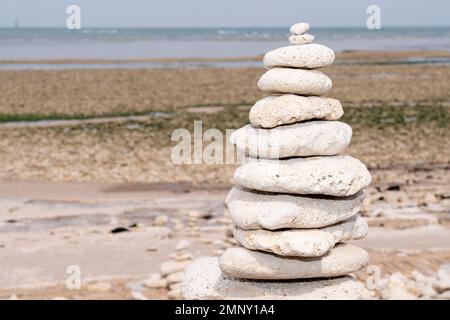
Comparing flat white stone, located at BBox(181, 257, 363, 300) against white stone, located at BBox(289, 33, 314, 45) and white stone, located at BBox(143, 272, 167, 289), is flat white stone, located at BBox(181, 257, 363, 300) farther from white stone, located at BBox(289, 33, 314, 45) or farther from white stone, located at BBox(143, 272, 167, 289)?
white stone, located at BBox(143, 272, 167, 289)

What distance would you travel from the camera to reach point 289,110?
33.3 feet

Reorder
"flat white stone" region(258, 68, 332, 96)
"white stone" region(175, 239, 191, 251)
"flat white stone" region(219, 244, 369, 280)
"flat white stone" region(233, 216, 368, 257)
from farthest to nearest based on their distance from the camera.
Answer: "white stone" region(175, 239, 191, 251) < "flat white stone" region(258, 68, 332, 96) < "flat white stone" region(219, 244, 369, 280) < "flat white stone" region(233, 216, 368, 257)

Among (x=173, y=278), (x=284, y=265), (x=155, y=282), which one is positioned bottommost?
(x=155, y=282)

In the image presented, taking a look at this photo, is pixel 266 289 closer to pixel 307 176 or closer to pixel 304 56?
pixel 307 176

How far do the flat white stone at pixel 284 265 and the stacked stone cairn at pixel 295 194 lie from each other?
12mm

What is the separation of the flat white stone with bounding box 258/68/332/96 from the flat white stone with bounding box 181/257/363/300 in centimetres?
234

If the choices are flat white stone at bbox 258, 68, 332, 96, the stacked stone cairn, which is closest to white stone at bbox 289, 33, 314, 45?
the stacked stone cairn

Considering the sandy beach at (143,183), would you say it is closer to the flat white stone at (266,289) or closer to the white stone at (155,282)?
the white stone at (155,282)

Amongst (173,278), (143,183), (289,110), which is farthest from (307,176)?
(143,183)

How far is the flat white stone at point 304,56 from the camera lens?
10273 millimetres

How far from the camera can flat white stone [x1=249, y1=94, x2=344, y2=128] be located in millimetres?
10164

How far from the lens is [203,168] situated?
80.8 ft

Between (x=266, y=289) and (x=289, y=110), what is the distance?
7.25 ft
